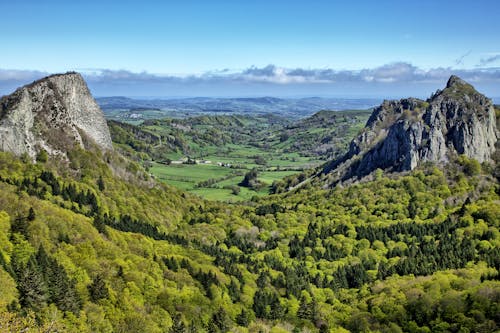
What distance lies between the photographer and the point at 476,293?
10856 cm

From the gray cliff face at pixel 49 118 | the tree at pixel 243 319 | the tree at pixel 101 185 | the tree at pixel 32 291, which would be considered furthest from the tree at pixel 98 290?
the gray cliff face at pixel 49 118

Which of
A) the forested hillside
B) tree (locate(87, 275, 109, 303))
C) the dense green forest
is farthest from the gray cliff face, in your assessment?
tree (locate(87, 275, 109, 303))

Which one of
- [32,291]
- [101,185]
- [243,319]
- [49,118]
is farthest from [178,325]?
[49,118]

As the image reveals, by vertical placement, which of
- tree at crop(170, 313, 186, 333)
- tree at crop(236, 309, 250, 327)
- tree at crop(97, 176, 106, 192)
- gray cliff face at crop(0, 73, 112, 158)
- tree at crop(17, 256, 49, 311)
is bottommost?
tree at crop(236, 309, 250, 327)

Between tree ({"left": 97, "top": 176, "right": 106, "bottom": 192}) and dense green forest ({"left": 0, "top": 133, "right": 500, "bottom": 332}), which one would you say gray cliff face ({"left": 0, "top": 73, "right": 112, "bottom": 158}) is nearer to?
dense green forest ({"left": 0, "top": 133, "right": 500, "bottom": 332})

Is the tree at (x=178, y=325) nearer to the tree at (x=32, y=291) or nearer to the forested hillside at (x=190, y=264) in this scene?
the forested hillside at (x=190, y=264)

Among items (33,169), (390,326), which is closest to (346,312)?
(390,326)

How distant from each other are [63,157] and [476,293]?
138233mm

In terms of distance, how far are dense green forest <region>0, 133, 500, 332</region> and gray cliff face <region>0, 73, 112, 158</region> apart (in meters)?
7.22

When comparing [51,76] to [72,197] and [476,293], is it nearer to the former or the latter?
[72,197]

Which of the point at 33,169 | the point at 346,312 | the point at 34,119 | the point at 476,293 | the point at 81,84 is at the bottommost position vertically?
the point at 346,312

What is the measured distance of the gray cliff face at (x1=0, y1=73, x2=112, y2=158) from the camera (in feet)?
513

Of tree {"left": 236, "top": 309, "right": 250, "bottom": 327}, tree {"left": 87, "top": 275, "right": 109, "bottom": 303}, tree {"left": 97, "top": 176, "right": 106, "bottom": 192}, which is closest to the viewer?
tree {"left": 87, "top": 275, "right": 109, "bottom": 303}

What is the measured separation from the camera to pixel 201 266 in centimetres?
12419
